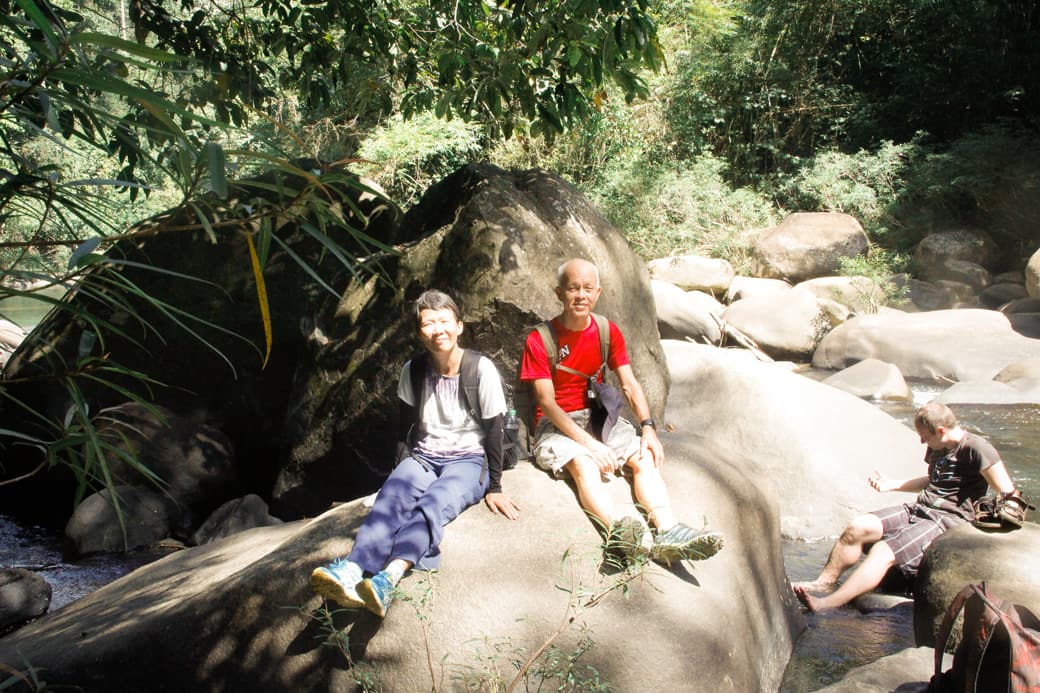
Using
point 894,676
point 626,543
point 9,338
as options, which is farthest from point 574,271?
point 9,338

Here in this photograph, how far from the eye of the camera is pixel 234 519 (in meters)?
6.24

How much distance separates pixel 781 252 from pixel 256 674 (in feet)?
47.5

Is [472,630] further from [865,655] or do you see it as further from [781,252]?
[781,252]

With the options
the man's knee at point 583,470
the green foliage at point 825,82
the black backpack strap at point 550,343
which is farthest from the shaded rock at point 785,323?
the man's knee at point 583,470

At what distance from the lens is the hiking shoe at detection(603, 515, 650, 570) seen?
10.4 feet

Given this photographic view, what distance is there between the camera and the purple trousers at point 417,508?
312 centimetres

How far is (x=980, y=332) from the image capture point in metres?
11.7

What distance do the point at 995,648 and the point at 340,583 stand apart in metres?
2.03

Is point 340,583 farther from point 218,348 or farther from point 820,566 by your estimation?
point 218,348

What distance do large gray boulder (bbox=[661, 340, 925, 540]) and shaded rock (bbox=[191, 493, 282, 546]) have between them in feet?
10.8

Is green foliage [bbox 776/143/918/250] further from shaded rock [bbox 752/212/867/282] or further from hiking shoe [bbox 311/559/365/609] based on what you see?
hiking shoe [bbox 311/559/365/609]

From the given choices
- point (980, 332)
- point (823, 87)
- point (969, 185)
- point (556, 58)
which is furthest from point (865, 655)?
point (823, 87)

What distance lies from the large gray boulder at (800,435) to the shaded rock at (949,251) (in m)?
9.71

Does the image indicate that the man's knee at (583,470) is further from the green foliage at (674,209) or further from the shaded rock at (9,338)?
the green foliage at (674,209)
